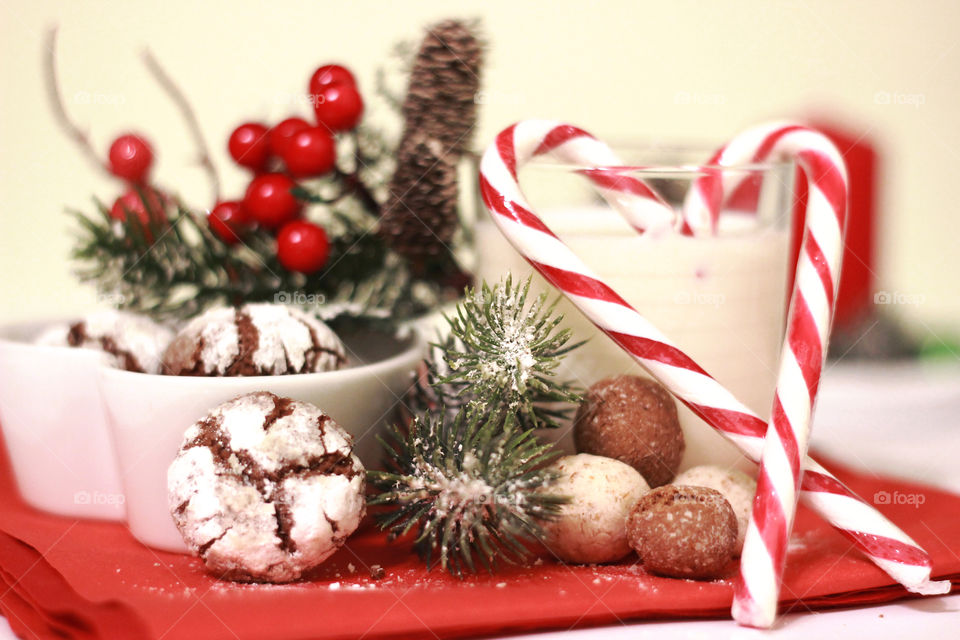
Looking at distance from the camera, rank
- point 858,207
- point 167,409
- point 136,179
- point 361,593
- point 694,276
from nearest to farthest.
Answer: point 361,593
point 167,409
point 694,276
point 136,179
point 858,207

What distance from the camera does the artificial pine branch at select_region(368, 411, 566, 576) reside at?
79 cm

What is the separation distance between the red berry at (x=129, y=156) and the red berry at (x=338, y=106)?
0.71 ft

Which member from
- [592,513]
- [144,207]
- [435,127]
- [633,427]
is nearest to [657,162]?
[435,127]

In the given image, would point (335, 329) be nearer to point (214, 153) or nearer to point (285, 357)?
point (285, 357)

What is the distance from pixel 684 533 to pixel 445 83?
648 millimetres


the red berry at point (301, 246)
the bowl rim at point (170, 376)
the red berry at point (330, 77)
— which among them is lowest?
the bowl rim at point (170, 376)

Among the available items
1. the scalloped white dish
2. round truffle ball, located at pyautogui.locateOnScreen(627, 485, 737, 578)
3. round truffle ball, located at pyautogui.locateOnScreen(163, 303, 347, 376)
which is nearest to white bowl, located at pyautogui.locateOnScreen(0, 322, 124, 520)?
the scalloped white dish

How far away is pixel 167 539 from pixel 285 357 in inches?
8.7

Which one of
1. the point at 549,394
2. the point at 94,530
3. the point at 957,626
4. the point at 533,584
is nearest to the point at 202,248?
the point at 94,530

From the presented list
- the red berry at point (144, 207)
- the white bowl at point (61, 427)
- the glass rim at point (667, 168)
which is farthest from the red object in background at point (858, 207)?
the white bowl at point (61, 427)

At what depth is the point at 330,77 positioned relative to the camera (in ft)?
3.59

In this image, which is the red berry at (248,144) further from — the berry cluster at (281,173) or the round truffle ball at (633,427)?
the round truffle ball at (633,427)

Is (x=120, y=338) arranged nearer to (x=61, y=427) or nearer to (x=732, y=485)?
(x=61, y=427)

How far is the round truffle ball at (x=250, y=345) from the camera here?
90cm
